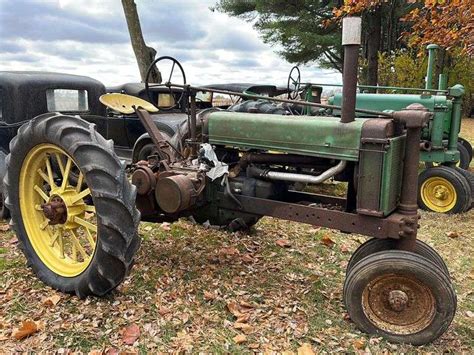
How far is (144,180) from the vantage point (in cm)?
320

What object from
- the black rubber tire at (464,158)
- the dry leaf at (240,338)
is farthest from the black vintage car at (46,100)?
the black rubber tire at (464,158)

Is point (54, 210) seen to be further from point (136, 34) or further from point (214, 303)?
point (136, 34)

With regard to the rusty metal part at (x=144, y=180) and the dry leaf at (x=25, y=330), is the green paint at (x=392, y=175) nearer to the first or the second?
the rusty metal part at (x=144, y=180)

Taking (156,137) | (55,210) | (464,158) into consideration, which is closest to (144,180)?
(156,137)

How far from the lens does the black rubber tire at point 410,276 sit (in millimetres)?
2459

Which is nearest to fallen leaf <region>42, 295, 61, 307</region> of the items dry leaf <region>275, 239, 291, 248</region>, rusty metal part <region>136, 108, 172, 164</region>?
rusty metal part <region>136, 108, 172, 164</region>

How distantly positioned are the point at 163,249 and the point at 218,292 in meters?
0.89

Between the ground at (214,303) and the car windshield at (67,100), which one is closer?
the ground at (214,303)

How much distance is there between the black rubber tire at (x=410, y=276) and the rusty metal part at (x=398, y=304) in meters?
0.02

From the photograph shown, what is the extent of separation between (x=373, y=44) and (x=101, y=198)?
43.2ft

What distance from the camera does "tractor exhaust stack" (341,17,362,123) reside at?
2523 millimetres

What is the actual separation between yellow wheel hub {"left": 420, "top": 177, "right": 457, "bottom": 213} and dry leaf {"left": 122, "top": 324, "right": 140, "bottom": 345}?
403 cm

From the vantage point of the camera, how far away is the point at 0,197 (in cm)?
461

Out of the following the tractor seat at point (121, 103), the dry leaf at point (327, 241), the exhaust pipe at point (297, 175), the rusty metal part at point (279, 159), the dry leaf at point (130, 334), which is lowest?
the dry leaf at point (327, 241)
